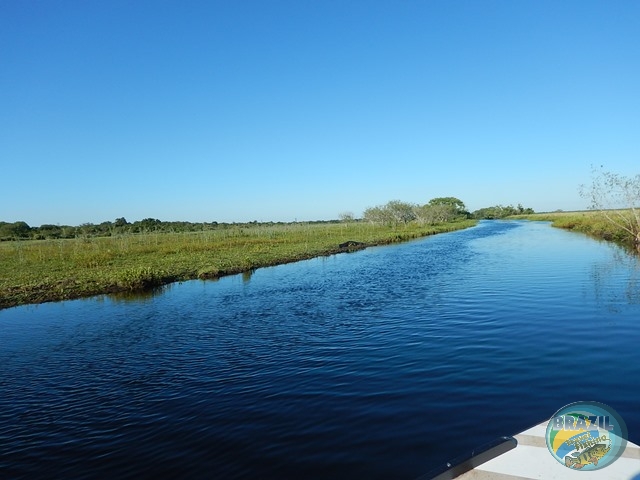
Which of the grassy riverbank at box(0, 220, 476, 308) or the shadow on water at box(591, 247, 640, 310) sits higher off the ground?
the grassy riverbank at box(0, 220, 476, 308)

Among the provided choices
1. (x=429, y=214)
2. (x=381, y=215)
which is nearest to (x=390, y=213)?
(x=381, y=215)

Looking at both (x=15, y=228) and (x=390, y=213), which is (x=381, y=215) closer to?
(x=390, y=213)

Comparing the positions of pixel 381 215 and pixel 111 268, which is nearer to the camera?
pixel 111 268

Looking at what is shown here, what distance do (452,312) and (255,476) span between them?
34.7ft

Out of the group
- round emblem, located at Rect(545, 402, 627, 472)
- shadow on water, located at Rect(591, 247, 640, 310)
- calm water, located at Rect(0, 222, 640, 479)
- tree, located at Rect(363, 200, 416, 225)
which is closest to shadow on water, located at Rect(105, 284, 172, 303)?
calm water, located at Rect(0, 222, 640, 479)

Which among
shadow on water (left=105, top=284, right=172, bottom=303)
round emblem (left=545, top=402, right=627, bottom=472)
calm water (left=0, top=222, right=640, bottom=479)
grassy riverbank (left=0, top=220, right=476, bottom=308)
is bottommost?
calm water (left=0, top=222, right=640, bottom=479)

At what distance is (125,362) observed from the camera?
1095 cm

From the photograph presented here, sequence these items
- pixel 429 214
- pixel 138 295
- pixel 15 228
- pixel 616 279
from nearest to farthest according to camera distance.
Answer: pixel 616 279 < pixel 138 295 < pixel 15 228 < pixel 429 214

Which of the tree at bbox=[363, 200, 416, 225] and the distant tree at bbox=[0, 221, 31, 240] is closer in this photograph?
the distant tree at bbox=[0, 221, 31, 240]

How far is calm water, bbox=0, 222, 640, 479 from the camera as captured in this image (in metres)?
6.25

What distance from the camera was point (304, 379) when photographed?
29.8 feet

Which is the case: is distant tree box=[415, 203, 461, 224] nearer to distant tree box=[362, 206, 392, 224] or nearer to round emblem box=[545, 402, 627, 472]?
distant tree box=[362, 206, 392, 224]

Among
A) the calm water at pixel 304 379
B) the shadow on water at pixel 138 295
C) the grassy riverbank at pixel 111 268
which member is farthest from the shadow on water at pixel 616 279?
the grassy riverbank at pixel 111 268

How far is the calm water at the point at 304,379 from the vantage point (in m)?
6.25
